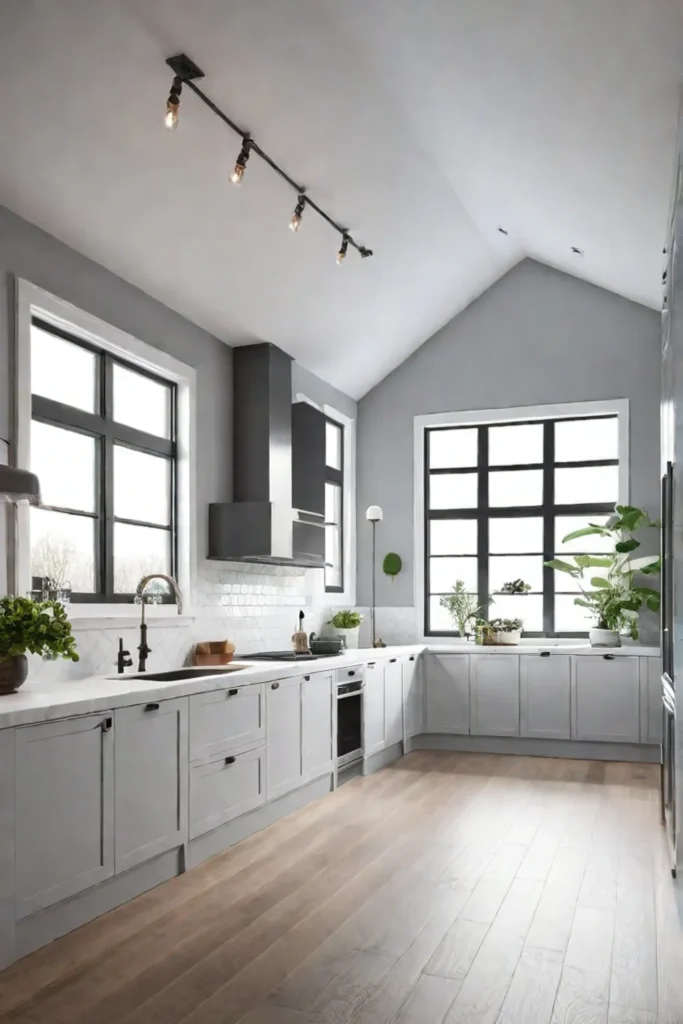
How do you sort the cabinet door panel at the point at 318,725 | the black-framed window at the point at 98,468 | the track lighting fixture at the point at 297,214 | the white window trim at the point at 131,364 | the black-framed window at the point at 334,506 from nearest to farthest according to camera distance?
1. the white window trim at the point at 131,364
2. the black-framed window at the point at 98,468
3. the track lighting fixture at the point at 297,214
4. the cabinet door panel at the point at 318,725
5. the black-framed window at the point at 334,506

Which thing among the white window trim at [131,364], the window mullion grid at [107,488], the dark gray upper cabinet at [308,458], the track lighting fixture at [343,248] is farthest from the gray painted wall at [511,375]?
the window mullion grid at [107,488]

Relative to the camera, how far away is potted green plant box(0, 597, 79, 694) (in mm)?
3643

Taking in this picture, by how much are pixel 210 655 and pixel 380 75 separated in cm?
345

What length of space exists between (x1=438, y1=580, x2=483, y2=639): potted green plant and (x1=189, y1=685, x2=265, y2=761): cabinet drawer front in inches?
130

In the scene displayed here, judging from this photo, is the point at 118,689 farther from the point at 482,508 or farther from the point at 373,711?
the point at 482,508

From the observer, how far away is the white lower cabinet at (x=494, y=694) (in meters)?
7.27

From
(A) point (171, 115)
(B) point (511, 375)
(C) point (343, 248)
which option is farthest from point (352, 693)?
(A) point (171, 115)

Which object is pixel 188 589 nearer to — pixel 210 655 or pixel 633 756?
pixel 210 655

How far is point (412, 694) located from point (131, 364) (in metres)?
3.45

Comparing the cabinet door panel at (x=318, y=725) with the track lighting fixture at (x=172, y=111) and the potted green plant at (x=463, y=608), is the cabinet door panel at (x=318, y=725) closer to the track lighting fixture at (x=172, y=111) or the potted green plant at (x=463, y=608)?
the potted green plant at (x=463, y=608)

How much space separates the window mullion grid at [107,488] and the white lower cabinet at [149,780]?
3.70 feet

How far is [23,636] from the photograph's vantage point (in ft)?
12.0

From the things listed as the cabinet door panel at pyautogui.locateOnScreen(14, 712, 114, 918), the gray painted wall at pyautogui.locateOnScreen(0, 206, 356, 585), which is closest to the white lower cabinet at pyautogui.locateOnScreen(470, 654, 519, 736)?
the gray painted wall at pyautogui.locateOnScreen(0, 206, 356, 585)

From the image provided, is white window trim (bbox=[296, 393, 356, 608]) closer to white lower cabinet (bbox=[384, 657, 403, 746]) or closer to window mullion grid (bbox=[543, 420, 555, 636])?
white lower cabinet (bbox=[384, 657, 403, 746])
